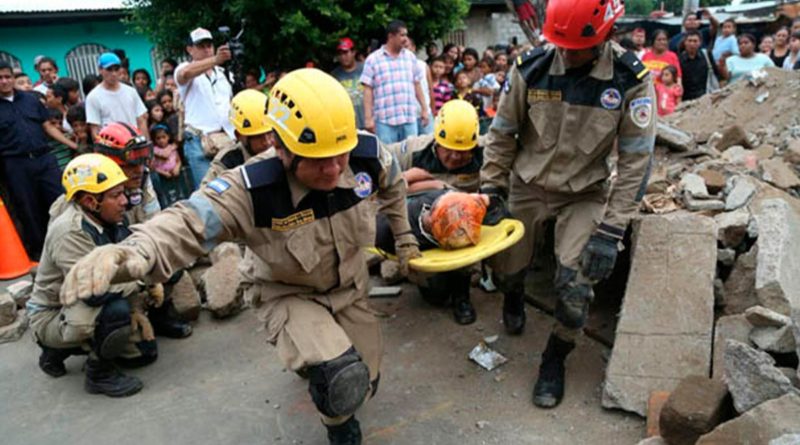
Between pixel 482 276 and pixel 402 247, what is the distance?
5.58 feet

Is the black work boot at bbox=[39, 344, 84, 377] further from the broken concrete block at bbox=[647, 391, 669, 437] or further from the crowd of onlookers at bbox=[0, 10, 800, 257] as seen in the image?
the broken concrete block at bbox=[647, 391, 669, 437]

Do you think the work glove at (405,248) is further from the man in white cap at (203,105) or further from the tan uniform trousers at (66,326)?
the man in white cap at (203,105)

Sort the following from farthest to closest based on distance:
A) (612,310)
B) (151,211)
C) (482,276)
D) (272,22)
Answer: (272,22) < (482,276) < (151,211) < (612,310)

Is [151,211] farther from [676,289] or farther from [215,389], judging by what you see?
[676,289]

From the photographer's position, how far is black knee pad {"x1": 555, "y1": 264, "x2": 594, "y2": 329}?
132 inches

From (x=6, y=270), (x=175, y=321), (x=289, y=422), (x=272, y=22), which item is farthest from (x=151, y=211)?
(x=272, y=22)

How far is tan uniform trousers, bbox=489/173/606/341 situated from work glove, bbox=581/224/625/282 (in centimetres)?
9

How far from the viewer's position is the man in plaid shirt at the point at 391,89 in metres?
6.62

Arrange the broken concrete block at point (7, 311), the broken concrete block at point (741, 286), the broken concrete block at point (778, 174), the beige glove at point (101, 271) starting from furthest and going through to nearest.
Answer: the broken concrete block at point (778, 174) → the broken concrete block at point (7, 311) → the broken concrete block at point (741, 286) → the beige glove at point (101, 271)

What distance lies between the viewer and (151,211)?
464 cm

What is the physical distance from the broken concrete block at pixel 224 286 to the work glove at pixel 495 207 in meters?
2.02

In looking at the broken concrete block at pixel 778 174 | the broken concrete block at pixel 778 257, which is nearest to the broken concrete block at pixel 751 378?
the broken concrete block at pixel 778 257

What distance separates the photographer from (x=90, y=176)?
380 centimetres

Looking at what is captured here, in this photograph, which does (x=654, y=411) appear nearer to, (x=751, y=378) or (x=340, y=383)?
(x=751, y=378)
